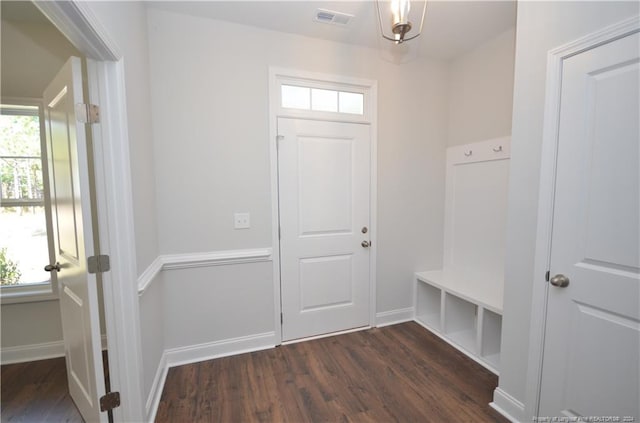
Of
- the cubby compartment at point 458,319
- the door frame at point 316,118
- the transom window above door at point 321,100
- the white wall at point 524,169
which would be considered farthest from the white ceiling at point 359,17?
the cubby compartment at point 458,319

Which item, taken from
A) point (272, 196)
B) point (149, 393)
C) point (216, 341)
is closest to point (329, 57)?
point (272, 196)

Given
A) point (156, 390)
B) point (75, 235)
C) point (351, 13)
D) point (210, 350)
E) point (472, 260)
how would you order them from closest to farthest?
point (75, 235) < point (156, 390) < point (351, 13) < point (210, 350) < point (472, 260)

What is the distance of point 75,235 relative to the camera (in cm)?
142

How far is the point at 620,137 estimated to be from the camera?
1234 millimetres

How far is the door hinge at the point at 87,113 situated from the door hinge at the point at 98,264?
25.7 inches

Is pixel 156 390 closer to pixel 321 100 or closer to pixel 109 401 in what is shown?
pixel 109 401

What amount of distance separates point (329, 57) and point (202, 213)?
1759mm

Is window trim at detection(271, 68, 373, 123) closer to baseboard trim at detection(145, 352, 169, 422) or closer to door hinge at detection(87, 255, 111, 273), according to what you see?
door hinge at detection(87, 255, 111, 273)

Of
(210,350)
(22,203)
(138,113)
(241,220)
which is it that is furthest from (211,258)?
(22,203)

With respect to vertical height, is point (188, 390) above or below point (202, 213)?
below

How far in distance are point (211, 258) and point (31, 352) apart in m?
1.66

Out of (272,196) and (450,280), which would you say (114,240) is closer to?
(272,196)

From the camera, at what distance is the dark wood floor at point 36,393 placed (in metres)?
1.75

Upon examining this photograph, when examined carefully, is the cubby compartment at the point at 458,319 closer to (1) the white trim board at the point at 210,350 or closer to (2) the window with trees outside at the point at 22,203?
(1) the white trim board at the point at 210,350
